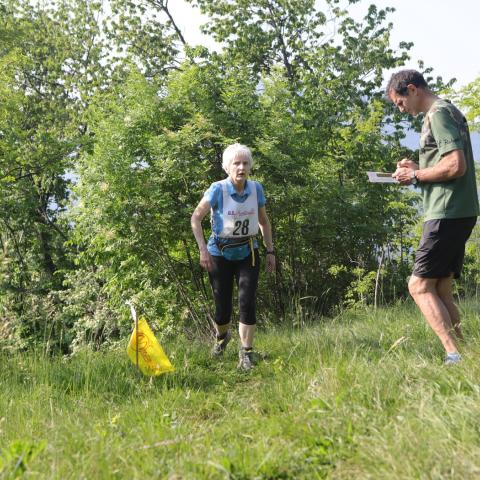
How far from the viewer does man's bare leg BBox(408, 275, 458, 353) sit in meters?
3.51

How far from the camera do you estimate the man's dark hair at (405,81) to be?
11.8ft

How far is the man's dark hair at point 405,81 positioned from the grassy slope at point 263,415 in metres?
1.69

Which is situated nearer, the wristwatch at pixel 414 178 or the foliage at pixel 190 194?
the wristwatch at pixel 414 178

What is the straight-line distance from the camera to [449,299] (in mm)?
3744

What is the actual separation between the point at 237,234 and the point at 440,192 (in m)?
1.67

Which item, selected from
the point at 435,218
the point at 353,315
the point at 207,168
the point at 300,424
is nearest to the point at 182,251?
the point at 207,168

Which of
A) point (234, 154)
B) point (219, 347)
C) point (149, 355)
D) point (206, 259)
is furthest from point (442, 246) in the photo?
point (219, 347)

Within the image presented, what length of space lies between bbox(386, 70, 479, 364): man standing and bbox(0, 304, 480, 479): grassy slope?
341mm

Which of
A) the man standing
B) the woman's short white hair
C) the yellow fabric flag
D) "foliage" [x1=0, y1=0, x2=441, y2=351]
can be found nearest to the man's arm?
the man standing

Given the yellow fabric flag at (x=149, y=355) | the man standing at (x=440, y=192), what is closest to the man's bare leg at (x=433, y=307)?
the man standing at (x=440, y=192)

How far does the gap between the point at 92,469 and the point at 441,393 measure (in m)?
1.74

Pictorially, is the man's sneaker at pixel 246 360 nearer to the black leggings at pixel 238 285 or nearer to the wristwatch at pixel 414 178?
the black leggings at pixel 238 285

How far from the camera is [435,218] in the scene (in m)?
3.50

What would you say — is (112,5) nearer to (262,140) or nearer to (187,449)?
(262,140)
